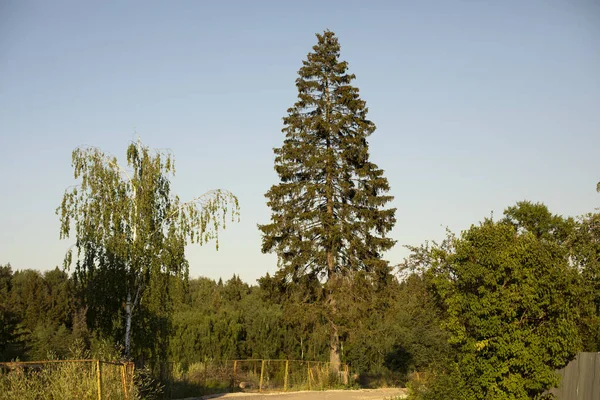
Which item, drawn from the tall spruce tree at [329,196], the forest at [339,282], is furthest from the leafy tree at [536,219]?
the tall spruce tree at [329,196]

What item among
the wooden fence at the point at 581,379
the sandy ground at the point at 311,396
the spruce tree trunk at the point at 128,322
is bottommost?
the sandy ground at the point at 311,396

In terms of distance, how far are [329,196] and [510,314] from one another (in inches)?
907

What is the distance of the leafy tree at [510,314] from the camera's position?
53.4 feet

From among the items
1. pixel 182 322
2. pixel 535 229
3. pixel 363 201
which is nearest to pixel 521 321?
pixel 363 201

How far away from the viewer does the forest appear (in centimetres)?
1675

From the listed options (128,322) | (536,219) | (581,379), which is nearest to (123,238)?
(128,322)

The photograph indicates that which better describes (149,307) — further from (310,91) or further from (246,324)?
(246,324)

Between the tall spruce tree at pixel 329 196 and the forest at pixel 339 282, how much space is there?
0.09 metres

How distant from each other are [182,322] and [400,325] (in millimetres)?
17432

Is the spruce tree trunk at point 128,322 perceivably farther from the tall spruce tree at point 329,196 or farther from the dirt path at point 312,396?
the tall spruce tree at point 329,196

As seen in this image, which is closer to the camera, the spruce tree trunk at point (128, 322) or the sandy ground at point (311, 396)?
the spruce tree trunk at point (128, 322)

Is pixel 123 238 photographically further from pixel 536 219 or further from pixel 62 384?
pixel 536 219

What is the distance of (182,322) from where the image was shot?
53844 mm

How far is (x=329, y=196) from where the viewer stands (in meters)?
39.1
